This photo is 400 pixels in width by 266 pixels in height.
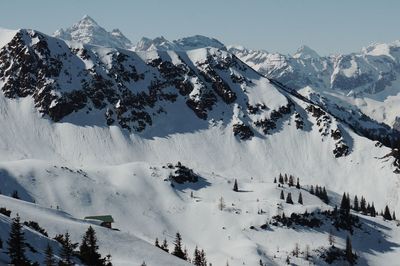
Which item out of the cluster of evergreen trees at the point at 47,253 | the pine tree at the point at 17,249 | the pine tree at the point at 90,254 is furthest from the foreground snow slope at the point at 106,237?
the pine tree at the point at 17,249

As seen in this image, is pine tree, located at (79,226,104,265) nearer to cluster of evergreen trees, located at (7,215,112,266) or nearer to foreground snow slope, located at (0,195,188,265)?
cluster of evergreen trees, located at (7,215,112,266)

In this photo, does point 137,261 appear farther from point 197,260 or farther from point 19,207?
point 197,260

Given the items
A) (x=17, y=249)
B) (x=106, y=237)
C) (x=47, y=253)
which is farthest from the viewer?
(x=106, y=237)

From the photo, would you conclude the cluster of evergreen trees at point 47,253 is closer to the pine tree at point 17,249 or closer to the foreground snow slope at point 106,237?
the pine tree at point 17,249

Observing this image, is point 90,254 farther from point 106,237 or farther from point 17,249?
point 106,237

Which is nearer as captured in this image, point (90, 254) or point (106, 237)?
point (90, 254)

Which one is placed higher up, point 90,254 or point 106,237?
point 90,254

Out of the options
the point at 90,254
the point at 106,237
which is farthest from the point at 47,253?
the point at 106,237

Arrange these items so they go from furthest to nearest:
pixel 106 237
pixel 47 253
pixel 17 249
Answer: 1. pixel 106 237
2. pixel 47 253
3. pixel 17 249

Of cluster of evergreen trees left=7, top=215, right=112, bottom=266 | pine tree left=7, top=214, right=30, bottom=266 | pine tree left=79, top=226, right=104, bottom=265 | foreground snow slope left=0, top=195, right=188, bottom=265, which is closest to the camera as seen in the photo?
pine tree left=7, top=214, right=30, bottom=266

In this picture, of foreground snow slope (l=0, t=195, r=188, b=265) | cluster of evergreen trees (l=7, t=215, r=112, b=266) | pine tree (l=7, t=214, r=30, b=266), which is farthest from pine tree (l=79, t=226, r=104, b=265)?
pine tree (l=7, t=214, r=30, b=266)

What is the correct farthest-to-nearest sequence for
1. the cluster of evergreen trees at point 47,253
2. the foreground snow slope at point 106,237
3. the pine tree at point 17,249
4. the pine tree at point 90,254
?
the foreground snow slope at point 106,237
the pine tree at point 90,254
the cluster of evergreen trees at point 47,253
the pine tree at point 17,249
